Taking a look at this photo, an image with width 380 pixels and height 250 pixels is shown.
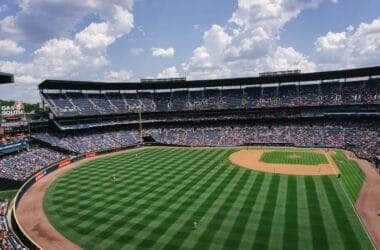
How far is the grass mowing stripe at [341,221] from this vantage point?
25.0 metres

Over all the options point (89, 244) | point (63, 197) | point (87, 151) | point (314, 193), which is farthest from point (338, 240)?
point (87, 151)

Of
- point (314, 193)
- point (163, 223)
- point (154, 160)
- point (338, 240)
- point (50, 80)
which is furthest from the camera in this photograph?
point (50, 80)

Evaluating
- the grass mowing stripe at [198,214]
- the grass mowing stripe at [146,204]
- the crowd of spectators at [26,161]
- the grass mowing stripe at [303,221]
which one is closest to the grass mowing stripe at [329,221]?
the grass mowing stripe at [303,221]

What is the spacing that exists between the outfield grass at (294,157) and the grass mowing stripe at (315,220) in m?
15.4

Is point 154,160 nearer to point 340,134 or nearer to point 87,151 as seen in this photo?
point 87,151

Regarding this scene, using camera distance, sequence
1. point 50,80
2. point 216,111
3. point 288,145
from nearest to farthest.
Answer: point 50,80
point 288,145
point 216,111

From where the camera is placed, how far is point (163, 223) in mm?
29484

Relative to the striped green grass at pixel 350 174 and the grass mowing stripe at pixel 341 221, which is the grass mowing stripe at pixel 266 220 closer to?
the grass mowing stripe at pixel 341 221

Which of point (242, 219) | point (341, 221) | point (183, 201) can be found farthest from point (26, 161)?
point (341, 221)

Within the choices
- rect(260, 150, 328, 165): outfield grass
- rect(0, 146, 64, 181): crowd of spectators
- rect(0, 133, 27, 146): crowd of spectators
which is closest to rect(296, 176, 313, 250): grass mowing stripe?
rect(260, 150, 328, 165): outfield grass

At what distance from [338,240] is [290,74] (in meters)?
61.1

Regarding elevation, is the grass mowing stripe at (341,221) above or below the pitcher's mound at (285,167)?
below

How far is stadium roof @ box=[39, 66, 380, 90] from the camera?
73831mm

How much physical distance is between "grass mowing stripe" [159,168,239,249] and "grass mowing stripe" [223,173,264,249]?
3490mm
